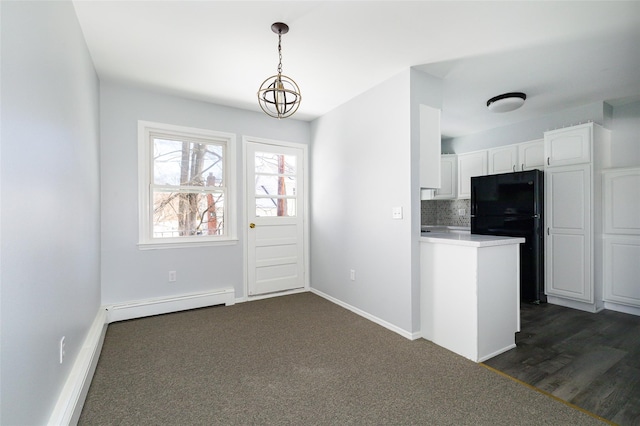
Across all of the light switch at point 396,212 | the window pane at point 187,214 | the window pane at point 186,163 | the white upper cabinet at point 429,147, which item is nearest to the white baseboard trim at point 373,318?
the light switch at point 396,212

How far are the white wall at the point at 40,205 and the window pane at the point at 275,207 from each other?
6.80ft

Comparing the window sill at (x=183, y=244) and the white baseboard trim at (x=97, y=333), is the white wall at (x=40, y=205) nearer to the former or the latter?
the white baseboard trim at (x=97, y=333)

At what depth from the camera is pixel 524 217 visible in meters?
3.87

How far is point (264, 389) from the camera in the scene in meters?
1.97

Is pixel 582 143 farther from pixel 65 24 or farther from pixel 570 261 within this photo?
pixel 65 24

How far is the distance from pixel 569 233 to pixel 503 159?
1.36m

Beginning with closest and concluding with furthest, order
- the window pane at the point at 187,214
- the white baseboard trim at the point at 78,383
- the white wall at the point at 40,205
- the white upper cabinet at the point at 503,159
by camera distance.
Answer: the white wall at the point at 40,205, the white baseboard trim at the point at 78,383, the window pane at the point at 187,214, the white upper cabinet at the point at 503,159

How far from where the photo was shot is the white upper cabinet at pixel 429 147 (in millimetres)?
2879

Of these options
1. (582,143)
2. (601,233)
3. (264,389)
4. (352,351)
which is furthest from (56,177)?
(601,233)

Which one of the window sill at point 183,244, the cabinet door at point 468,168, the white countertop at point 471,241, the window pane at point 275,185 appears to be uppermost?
the cabinet door at point 468,168

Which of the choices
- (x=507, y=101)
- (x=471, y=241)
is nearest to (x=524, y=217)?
(x=507, y=101)

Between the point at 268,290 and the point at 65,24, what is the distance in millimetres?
3288

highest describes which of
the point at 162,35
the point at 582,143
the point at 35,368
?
the point at 162,35

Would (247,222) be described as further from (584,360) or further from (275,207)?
(584,360)
